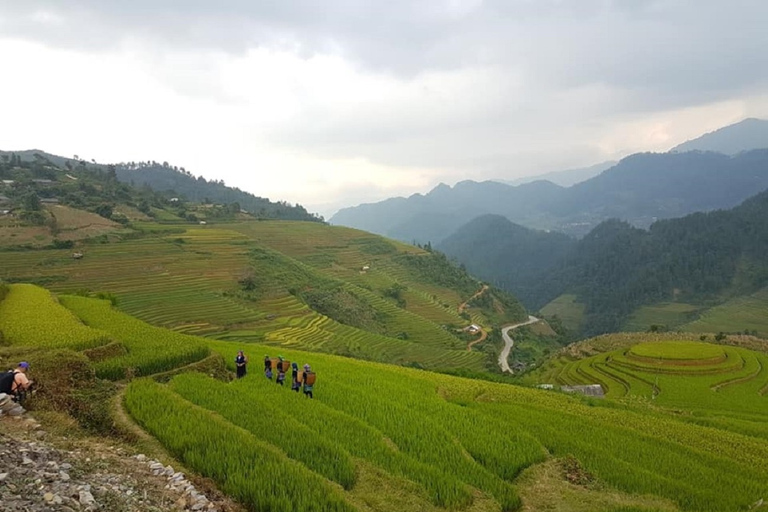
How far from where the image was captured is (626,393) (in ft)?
106

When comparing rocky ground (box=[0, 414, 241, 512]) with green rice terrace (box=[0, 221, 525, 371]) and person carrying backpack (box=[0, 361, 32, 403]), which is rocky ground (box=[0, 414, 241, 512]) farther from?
green rice terrace (box=[0, 221, 525, 371])

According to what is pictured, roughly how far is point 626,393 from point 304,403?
28779 mm

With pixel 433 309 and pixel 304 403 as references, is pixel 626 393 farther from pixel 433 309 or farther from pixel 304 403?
pixel 433 309

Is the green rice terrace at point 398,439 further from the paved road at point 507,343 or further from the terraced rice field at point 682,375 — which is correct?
the paved road at point 507,343

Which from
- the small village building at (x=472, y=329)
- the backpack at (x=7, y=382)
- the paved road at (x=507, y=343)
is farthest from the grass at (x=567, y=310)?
the backpack at (x=7, y=382)

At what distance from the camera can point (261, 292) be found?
58.1 m

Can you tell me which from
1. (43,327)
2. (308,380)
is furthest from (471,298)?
(308,380)

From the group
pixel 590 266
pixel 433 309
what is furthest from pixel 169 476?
pixel 590 266

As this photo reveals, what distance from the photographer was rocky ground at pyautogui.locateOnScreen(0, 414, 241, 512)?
5.25m

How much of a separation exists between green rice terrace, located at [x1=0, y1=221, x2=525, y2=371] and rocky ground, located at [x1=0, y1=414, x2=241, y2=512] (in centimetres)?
3295

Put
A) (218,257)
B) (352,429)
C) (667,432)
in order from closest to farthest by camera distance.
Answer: (352,429) < (667,432) < (218,257)

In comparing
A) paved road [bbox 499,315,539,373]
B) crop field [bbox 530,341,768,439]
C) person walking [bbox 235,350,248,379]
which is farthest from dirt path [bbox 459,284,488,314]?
person walking [bbox 235,350,248,379]

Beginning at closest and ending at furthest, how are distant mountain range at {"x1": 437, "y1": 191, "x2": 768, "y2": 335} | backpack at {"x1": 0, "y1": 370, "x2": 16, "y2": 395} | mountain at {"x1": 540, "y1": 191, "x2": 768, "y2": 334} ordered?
backpack at {"x1": 0, "y1": 370, "x2": 16, "y2": 395}, mountain at {"x1": 540, "y1": 191, "x2": 768, "y2": 334}, distant mountain range at {"x1": 437, "y1": 191, "x2": 768, "y2": 335}

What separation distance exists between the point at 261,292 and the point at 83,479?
53.5 meters
